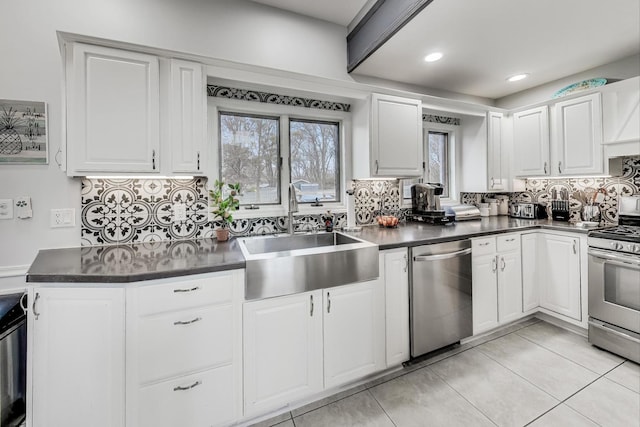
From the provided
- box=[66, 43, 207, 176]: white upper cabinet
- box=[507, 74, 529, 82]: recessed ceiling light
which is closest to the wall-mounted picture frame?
box=[66, 43, 207, 176]: white upper cabinet

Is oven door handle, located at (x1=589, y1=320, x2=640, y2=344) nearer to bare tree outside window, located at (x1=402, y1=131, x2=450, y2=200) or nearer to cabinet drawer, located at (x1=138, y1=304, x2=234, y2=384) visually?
bare tree outside window, located at (x1=402, y1=131, x2=450, y2=200)

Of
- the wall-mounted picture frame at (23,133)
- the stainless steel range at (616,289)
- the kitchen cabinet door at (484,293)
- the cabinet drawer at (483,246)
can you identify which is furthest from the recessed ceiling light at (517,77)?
the wall-mounted picture frame at (23,133)

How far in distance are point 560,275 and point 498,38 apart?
83.7 inches

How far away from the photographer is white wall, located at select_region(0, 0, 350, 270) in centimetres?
165

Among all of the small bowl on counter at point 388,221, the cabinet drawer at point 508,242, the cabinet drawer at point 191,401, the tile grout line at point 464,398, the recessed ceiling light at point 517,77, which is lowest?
the tile grout line at point 464,398

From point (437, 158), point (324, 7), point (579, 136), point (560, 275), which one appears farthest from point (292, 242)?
point (579, 136)

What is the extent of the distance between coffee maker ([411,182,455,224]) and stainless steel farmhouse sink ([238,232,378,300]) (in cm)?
119

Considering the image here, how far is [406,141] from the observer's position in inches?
101

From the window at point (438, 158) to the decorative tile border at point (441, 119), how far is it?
116 millimetres

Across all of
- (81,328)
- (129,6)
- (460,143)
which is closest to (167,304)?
(81,328)

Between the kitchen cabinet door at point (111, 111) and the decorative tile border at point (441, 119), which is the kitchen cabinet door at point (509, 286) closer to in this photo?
the decorative tile border at point (441, 119)

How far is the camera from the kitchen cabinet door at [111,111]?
155 centimetres

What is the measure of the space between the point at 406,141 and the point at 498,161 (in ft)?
4.55

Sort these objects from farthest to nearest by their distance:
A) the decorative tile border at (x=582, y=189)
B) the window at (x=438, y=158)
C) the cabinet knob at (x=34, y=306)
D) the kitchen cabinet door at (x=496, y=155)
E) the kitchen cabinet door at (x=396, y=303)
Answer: the window at (x=438, y=158) < the kitchen cabinet door at (x=496, y=155) < the decorative tile border at (x=582, y=189) < the kitchen cabinet door at (x=396, y=303) < the cabinet knob at (x=34, y=306)
